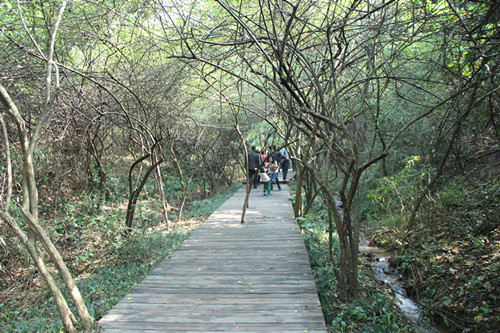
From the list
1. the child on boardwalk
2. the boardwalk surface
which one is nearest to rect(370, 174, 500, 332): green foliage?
the boardwalk surface

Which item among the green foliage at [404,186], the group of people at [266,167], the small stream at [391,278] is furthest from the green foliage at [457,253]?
the group of people at [266,167]

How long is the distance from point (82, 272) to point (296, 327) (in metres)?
3.99

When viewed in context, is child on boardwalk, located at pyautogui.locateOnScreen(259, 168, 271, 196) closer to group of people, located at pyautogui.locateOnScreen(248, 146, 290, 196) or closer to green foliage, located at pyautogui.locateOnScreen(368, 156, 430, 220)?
group of people, located at pyautogui.locateOnScreen(248, 146, 290, 196)

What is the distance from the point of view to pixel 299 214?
732 centimetres

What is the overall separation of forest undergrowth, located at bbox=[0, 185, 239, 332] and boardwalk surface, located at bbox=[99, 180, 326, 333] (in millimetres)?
593

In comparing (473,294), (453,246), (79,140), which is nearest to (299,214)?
(453,246)

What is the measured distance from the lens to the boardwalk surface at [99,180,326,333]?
330 cm

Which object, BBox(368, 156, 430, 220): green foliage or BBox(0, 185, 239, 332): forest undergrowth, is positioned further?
BBox(368, 156, 430, 220): green foliage

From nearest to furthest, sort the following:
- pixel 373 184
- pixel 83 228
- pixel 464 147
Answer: pixel 83 228 → pixel 464 147 → pixel 373 184

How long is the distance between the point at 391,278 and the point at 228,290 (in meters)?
3.13

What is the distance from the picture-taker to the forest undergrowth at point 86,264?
4207 mm

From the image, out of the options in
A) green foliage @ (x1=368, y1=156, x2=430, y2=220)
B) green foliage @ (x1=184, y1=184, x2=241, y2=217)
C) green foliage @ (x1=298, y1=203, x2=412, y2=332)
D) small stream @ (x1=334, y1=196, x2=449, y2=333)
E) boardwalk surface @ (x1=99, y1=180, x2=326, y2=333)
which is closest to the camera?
boardwalk surface @ (x1=99, y1=180, x2=326, y2=333)

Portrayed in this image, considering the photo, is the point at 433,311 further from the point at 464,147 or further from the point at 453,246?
the point at 464,147

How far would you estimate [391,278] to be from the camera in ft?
19.0
